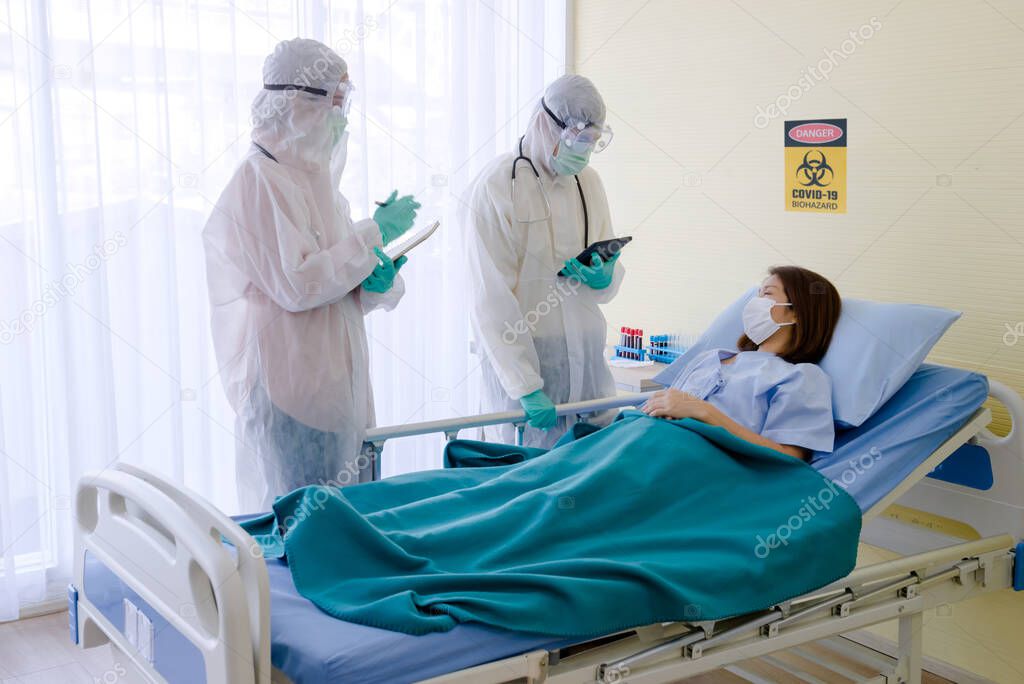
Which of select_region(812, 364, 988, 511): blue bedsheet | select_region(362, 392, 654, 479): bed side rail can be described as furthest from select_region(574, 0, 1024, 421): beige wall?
select_region(362, 392, 654, 479): bed side rail

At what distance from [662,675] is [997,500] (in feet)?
3.62

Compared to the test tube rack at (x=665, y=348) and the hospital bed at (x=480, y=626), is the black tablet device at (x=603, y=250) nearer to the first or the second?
the hospital bed at (x=480, y=626)

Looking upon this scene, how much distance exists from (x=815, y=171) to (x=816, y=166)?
0.05 ft

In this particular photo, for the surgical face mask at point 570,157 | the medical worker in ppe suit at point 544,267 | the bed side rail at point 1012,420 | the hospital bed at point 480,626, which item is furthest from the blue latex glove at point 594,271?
the bed side rail at point 1012,420

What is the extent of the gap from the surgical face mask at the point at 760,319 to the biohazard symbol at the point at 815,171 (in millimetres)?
570

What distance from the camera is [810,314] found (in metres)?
2.72

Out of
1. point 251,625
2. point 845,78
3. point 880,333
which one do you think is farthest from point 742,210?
point 251,625

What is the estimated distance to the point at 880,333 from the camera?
102 inches

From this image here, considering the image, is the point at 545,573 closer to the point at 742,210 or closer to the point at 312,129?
the point at 312,129

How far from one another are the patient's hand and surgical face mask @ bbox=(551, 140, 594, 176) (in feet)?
2.67

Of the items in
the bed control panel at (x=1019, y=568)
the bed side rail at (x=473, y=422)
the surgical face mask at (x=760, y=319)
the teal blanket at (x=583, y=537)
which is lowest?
the bed control panel at (x=1019, y=568)

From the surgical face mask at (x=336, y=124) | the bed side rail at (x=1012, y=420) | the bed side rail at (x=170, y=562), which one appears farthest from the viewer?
the surgical face mask at (x=336, y=124)

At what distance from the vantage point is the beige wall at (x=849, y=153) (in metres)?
2.66

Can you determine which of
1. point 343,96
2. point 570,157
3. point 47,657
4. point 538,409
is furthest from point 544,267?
point 47,657
